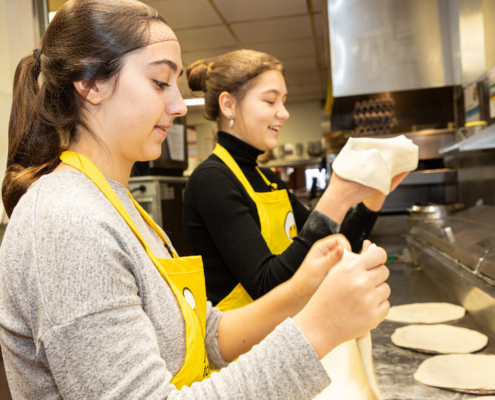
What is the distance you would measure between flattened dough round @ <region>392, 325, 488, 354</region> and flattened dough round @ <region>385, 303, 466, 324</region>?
0.24 feet

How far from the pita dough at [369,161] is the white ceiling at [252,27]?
2.11 meters

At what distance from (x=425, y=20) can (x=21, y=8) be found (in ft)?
7.89

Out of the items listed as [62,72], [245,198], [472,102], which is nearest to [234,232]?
[245,198]

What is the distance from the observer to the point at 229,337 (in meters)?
0.90

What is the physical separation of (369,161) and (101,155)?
1.93 feet

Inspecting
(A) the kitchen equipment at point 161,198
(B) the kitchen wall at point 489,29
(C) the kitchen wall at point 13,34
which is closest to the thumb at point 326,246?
(C) the kitchen wall at point 13,34

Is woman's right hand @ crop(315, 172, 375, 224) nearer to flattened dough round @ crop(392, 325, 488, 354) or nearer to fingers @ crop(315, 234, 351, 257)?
fingers @ crop(315, 234, 351, 257)

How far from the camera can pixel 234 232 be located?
110cm

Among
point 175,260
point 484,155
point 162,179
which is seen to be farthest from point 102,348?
point 162,179

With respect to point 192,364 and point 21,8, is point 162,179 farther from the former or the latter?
point 192,364

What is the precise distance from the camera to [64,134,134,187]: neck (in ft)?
2.24

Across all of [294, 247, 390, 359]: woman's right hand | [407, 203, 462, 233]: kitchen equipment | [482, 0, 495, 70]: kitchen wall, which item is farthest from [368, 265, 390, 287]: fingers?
[482, 0, 495, 70]: kitchen wall

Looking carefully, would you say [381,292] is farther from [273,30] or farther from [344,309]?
[273,30]

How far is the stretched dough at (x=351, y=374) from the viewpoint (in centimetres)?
79
